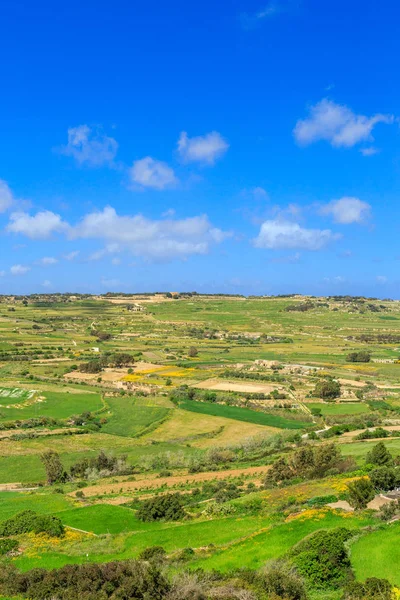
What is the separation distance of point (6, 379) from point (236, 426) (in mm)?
49360

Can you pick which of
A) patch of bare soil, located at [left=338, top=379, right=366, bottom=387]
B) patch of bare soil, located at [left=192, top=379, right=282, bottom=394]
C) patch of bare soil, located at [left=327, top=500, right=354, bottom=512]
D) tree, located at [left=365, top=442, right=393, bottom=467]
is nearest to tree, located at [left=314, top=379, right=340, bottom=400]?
patch of bare soil, located at [left=338, top=379, right=366, bottom=387]

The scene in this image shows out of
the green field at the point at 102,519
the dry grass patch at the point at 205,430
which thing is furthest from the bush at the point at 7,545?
the dry grass patch at the point at 205,430

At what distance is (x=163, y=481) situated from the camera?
47156 mm

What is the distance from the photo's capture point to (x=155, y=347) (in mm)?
145375

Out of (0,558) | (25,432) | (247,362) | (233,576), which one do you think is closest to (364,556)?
(233,576)

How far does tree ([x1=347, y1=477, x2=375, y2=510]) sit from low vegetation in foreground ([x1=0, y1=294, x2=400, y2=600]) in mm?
98

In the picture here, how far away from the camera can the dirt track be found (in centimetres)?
4528

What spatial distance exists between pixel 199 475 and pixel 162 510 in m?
13.2

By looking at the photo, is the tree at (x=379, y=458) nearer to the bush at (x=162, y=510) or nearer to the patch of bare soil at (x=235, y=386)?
the bush at (x=162, y=510)

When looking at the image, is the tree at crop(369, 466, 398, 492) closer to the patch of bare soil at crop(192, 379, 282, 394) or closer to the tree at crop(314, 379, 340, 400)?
the tree at crop(314, 379, 340, 400)

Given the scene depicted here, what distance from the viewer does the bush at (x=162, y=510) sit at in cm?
3551

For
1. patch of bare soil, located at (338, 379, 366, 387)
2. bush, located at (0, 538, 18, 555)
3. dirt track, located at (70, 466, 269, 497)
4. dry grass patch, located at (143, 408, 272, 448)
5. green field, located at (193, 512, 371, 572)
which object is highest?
green field, located at (193, 512, 371, 572)

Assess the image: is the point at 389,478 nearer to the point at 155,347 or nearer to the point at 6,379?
the point at 6,379

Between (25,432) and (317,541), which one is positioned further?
(25,432)
